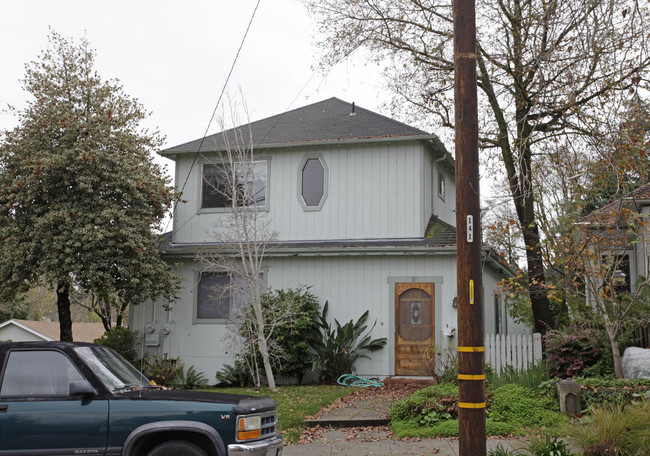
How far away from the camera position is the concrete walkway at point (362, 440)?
8977mm

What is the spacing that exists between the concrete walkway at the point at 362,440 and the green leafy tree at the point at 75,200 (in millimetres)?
6947

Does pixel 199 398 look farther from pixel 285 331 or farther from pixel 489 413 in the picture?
pixel 285 331

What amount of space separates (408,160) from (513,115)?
2995 mm

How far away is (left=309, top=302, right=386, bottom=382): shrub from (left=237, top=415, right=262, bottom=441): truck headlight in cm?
940

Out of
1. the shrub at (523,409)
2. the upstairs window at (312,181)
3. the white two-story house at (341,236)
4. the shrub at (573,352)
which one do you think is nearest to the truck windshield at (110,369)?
the shrub at (523,409)

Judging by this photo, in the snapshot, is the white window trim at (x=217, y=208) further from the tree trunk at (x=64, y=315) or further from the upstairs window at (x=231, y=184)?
the tree trunk at (x=64, y=315)

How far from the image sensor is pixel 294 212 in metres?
17.9

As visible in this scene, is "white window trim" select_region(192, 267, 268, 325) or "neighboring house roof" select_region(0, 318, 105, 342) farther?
"neighboring house roof" select_region(0, 318, 105, 342)

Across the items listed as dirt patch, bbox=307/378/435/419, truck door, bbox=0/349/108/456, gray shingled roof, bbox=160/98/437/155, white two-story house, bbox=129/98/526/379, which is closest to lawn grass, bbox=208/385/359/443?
dirt patch, bbox=307/378/435/419

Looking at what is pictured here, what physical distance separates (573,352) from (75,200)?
38.8ft

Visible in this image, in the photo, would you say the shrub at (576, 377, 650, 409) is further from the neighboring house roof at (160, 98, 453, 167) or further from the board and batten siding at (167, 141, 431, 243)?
the neighboring house roof at (160, 98, 453, 167)

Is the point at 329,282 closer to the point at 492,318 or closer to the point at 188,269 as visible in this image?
the point at 188,269

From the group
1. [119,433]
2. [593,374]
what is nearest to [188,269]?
[593,374]

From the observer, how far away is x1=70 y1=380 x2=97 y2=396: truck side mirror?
20.4 feet
